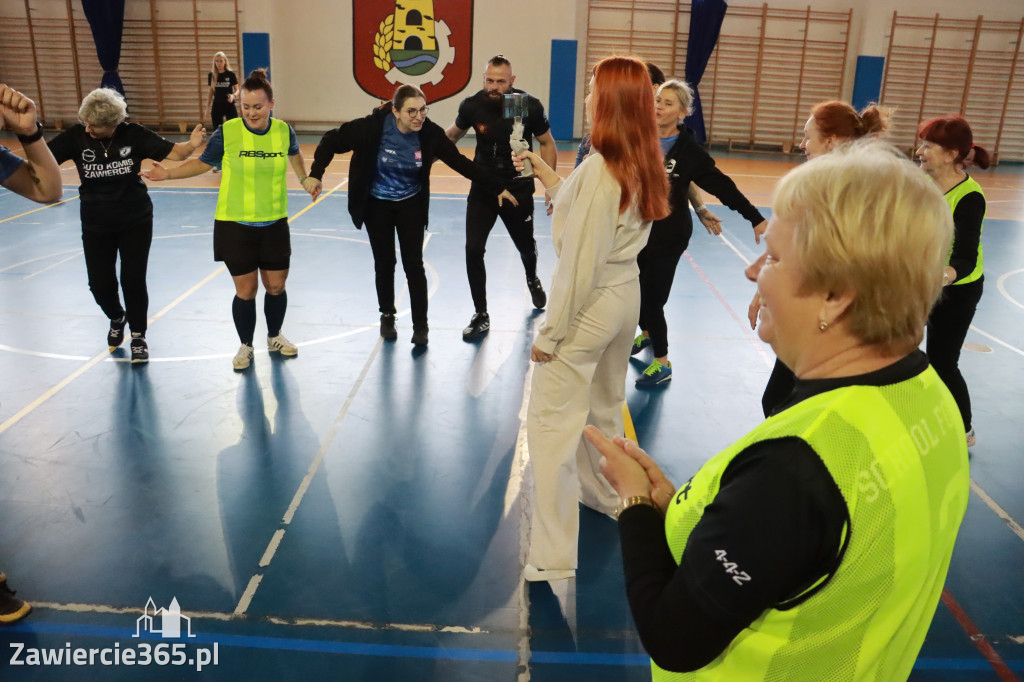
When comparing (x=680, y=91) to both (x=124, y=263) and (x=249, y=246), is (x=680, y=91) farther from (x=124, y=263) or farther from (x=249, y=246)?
(x=124, y=263)

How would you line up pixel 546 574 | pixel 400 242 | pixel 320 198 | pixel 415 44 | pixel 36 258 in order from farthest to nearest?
pixel 415 44 < pixel 320 198 < pixel 36 258 < pixel 400 242 < pixel 546 574

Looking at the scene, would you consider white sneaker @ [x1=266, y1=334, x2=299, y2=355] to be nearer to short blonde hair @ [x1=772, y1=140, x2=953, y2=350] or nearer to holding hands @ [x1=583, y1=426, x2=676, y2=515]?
holding hands @ [x1=583, y1=426, x2=676, y2=515]

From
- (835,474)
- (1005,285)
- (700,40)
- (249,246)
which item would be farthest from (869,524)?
(700,40)

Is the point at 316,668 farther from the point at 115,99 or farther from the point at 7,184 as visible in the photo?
the point at 115,99

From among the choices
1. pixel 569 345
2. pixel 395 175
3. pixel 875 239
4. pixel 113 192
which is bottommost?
pixel 569 345

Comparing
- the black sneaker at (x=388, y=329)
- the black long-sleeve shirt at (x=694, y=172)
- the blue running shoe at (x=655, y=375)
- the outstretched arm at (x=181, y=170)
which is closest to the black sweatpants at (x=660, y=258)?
the black long-sleeve shirt at (x=694, y=172)

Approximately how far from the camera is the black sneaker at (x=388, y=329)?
608 cm

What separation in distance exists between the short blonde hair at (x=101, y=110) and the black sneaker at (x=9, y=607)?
3297 millimetres

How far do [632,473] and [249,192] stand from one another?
14.6ft

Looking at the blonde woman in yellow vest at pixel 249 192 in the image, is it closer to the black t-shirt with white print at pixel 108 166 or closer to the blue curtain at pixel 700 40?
the black t-shirt with white print at pixel 108 166

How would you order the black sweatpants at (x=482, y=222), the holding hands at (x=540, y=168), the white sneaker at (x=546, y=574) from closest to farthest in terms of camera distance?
the white sneaker at (x=546, y=574), the holding hands at (x=540, y=168), the black sweatpants at (x=482, y=222)

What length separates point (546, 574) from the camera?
3.26 m

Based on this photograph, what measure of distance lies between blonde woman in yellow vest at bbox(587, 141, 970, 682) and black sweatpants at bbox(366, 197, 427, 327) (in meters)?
4.82

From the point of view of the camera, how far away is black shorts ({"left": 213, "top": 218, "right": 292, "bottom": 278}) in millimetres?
5227
